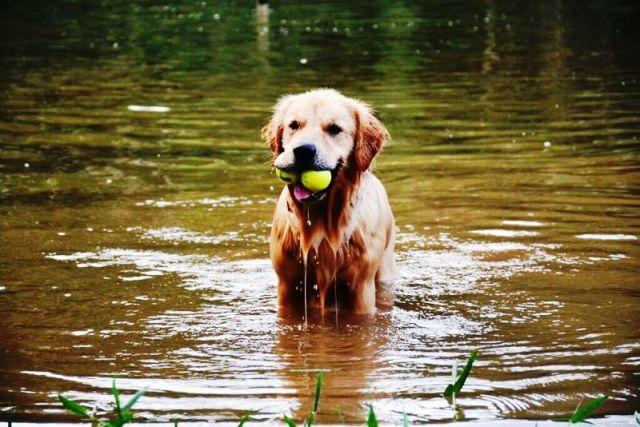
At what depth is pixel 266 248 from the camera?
8859mm

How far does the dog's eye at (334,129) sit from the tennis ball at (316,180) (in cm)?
31

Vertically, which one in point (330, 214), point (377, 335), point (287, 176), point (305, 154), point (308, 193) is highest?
point (305, 154)

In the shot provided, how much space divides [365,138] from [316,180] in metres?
0.58

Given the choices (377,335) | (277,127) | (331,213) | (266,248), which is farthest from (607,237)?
(277,127)

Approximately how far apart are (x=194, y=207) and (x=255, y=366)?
3959mm

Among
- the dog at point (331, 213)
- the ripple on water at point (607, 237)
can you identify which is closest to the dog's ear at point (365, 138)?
the dog at point (331, 213)

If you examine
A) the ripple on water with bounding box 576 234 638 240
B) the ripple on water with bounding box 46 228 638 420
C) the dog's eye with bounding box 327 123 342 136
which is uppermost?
the dog's eye with bounding box 327 123 342 136

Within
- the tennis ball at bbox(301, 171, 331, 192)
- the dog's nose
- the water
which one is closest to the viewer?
the water

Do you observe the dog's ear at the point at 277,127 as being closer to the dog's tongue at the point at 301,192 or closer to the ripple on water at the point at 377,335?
the dog's tongue at the point at 301,192

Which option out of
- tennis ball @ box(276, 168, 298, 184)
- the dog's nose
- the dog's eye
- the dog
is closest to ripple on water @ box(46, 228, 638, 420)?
the dog

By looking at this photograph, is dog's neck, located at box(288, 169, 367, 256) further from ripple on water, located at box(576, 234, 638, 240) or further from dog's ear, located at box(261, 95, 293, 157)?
ripple on water, located at box(576, 234, 638, 240)

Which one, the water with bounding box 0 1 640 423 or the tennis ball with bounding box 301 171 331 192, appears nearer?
the water with bounding box 0 1 640 423

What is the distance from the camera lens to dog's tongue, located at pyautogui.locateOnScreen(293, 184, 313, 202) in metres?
6.48

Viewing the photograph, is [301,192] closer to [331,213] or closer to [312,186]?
[312,186]
